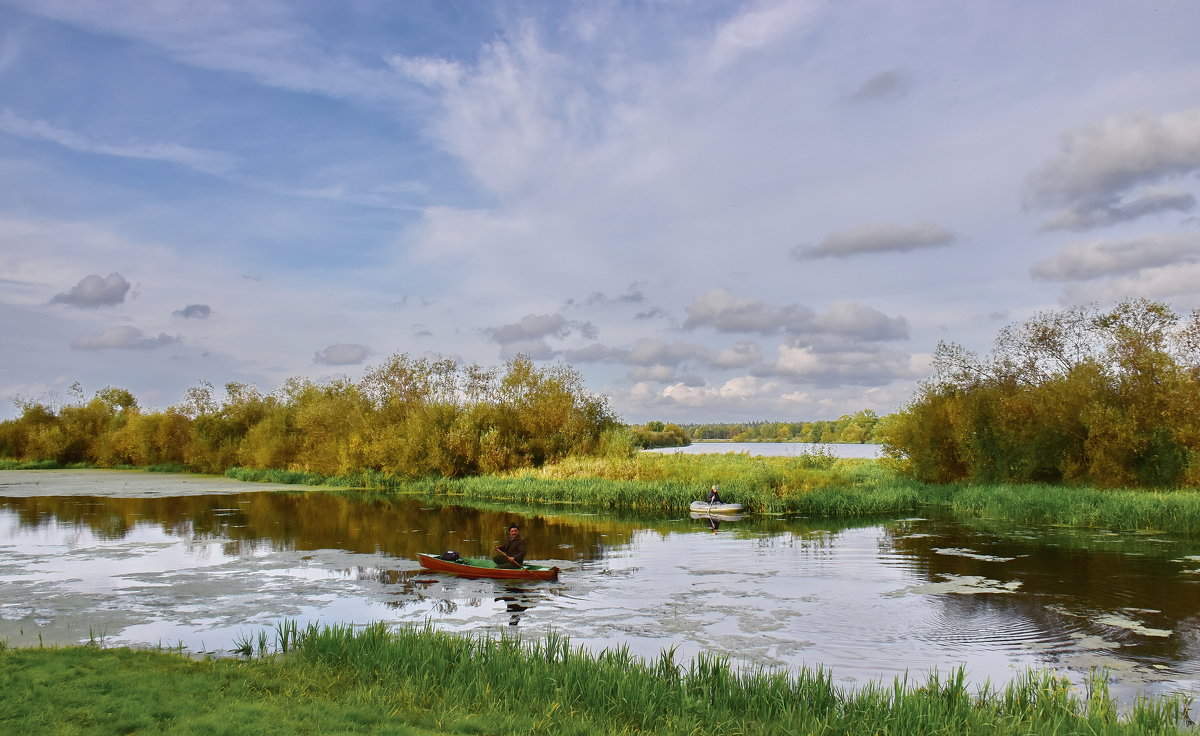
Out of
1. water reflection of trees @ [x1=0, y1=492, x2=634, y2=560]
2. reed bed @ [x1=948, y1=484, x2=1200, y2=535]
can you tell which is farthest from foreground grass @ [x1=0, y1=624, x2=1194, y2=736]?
reed bed @ [x1=948, y1=484, x2=1200, y2=535]

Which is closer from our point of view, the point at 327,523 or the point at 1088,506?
the point at 1088,506

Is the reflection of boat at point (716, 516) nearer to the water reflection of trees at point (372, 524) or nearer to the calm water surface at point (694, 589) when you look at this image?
the calm water surface at point (694, 589)

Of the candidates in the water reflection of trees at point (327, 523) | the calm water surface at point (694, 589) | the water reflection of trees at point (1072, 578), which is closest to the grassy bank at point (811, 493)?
the calm water surface at point (694, 589)

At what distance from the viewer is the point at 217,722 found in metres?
6.70

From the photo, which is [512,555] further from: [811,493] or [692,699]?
[811,493]

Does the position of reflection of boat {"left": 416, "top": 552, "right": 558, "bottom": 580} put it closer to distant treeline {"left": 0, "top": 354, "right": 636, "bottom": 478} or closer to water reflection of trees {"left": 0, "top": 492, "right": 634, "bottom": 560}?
water reflection of trees {"left": 0, "top": 492, "right": 634, "bottom": 560}

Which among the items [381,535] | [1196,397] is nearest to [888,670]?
[381,535]

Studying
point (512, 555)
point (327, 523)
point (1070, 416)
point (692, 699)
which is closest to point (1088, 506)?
point (1070, 416)

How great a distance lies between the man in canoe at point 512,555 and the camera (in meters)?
16.1

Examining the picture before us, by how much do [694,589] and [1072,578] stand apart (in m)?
8.03

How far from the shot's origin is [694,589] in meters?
15.5

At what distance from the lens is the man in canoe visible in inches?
635

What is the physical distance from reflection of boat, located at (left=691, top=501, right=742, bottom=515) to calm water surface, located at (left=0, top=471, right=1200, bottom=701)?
86 cm

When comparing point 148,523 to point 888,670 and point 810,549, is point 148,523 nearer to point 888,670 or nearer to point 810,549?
point 810,549
